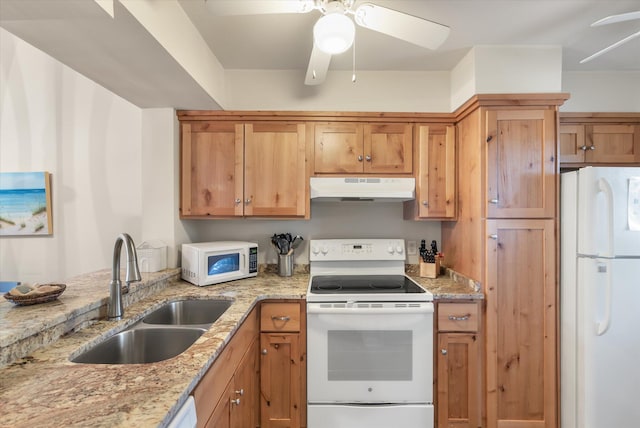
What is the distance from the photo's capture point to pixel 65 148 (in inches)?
95.3

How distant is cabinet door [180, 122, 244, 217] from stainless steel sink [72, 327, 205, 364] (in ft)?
3.27

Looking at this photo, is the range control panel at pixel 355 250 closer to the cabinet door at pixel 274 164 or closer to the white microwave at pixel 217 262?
the cabinet door at pixel 274 164

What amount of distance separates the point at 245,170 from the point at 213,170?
0.79ft

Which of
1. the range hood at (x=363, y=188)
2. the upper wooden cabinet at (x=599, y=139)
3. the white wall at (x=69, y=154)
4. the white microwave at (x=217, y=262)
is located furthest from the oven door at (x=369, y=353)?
the white wall at (x=69, y=154)

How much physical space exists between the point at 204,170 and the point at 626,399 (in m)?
2.95

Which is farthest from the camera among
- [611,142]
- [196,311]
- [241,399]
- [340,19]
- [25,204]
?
[25,204]

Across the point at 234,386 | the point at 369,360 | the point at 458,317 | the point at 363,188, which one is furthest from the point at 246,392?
the point at 363,188

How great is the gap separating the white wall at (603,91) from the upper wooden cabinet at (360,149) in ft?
4.34

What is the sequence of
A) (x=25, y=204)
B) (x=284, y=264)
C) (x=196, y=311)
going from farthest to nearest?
(x=25, y=204)
(x=284, y=264)
(x=196, y=311)

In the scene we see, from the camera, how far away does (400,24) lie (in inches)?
49.4

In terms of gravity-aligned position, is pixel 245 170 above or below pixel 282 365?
above

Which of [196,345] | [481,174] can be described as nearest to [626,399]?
[481,174]

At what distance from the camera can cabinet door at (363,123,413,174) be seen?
86.0 inches

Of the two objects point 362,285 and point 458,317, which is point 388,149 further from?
point 458,317
